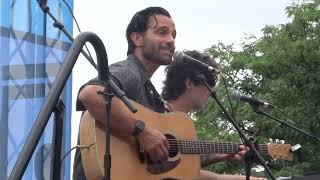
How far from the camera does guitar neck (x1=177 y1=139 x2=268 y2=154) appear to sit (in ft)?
11.5

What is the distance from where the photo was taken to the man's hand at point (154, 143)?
9.89ft

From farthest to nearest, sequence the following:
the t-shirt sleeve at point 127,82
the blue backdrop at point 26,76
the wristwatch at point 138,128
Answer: the blue backdrop at point 26,76 < the t-shirt sleeve at point 127,82 < the wristwatch at point 138,128

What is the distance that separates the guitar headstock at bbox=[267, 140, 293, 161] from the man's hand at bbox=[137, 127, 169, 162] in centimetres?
125

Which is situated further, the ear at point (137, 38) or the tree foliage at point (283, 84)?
the tree foliage at point (283, 84)

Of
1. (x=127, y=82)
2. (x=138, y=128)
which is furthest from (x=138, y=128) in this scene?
(x=127, y=82)

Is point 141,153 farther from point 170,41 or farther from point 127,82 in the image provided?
point 170,41

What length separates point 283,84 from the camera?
10516 mm

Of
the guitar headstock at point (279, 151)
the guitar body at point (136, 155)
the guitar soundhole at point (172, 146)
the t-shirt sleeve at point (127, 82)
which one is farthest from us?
the guitar headstock at point (279, 151)

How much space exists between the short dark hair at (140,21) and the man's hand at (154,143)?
0.70 meters

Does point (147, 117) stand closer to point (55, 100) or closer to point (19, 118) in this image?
point (19, 118)

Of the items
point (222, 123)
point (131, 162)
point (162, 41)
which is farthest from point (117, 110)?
point (222, 123)

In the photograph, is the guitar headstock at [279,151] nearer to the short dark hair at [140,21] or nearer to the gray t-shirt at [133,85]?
the gray t-shirt at [133,85]

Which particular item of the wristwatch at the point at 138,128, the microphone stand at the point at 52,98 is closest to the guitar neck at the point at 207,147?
the wristwatch at the point at 138,128

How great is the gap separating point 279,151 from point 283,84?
6.56m
